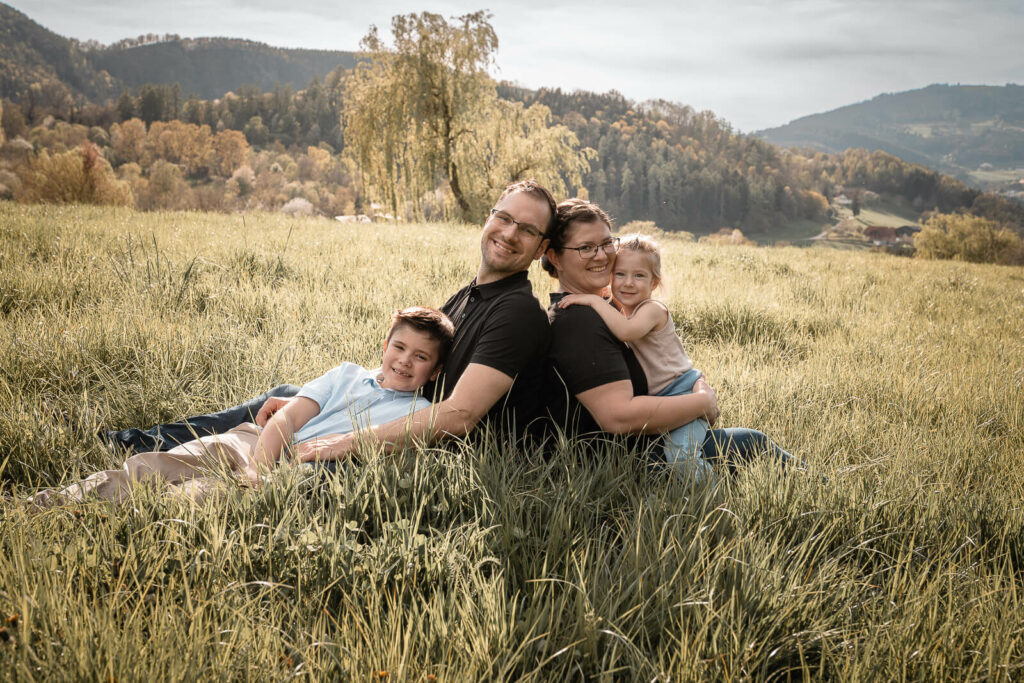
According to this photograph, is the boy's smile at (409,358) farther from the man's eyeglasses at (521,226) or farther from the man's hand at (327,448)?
the man's eyeglasses at (521,226)

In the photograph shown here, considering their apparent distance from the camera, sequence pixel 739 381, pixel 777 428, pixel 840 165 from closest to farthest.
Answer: pixel 777 428
pixel 739 381
pixel 840 165

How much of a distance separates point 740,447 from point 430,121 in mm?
18108

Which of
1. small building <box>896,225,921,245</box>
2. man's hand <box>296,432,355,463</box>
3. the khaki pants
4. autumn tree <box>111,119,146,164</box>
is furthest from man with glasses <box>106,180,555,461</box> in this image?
autumn tree <box>111,119,146,164</box>

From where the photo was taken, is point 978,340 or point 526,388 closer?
A: point 526,388

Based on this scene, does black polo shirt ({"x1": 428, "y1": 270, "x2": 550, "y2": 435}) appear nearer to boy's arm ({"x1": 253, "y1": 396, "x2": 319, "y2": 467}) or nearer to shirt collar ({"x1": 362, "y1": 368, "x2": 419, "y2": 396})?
shirt collar ({"x1": 362, "y1": 368, "x2": 419, "y2": 396})

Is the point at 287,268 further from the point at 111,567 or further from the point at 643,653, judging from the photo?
the point at 643,653

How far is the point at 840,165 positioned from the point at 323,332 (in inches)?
7115

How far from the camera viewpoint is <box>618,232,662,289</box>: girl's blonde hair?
2936mm

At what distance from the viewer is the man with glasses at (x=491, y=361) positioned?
2.41 m

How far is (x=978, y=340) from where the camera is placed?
584 cm

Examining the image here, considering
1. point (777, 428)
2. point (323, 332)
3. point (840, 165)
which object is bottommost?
point (777, 428)

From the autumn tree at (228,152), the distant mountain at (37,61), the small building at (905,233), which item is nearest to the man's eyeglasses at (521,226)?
the small building at (905,233)

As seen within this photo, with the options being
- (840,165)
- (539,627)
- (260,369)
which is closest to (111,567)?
(539,627)

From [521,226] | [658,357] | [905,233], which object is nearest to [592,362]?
[658,357]
